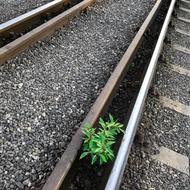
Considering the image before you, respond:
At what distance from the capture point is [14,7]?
5.52 meters

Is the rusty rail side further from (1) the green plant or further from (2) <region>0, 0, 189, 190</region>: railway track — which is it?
A: (1) the green plant

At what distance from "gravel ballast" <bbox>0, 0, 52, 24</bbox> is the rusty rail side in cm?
70

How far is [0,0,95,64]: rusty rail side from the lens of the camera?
3.95 m

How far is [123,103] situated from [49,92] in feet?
3.00

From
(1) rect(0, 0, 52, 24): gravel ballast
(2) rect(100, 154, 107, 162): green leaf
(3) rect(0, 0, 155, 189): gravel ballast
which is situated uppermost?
(2) rect(100, 154, 107, 162): green leaf

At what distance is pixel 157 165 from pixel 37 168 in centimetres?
116

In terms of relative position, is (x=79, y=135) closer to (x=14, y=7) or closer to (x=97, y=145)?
(x=97, y=145)

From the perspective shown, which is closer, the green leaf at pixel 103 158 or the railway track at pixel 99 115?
the railway track at pixel 99 115

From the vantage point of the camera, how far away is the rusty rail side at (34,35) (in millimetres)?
3953

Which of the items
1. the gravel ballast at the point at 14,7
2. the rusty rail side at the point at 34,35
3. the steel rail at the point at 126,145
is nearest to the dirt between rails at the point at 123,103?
the steel rail at the point at 126,145

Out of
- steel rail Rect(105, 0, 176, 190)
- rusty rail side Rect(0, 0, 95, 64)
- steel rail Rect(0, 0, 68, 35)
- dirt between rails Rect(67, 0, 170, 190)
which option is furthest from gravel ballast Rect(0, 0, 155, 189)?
steel rail Rect(105, 0, 176, 190)

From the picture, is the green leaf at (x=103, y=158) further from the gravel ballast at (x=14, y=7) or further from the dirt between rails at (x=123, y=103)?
the gravel ballast at (x=14, y=7)

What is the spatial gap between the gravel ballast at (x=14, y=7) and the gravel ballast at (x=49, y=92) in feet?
2.51

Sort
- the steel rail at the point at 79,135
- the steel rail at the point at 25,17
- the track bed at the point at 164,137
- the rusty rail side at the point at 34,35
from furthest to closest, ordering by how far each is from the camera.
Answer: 1. the steel rail at the point at 25,17
2. the rusty rail side at the point at 34,35
3. the track bed at the point at 164,137
4. the steel rail at the point at 79,135
